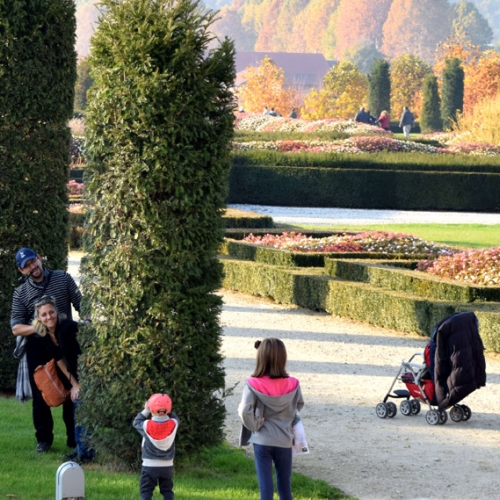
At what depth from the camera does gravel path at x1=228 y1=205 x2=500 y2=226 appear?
22.2 meters

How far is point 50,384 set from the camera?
5.93m

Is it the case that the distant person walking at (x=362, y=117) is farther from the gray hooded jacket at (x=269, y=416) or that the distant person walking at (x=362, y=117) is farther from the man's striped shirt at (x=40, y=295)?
the gray hooded jacket at (x=269, y=416)

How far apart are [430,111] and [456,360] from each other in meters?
46.6

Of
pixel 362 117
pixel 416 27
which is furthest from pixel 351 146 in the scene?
pixel 416 27

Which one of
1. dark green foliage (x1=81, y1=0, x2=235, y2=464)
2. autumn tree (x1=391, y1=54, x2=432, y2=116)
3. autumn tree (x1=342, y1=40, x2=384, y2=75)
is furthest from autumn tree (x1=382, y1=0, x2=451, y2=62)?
dark green foliage (x1=81, y1=0, x2=235, y2=464)

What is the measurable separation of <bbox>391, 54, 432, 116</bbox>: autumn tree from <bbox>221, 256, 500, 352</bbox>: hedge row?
54.7 meters

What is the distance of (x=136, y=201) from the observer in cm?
546

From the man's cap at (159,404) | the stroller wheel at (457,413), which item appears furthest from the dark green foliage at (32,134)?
the man's cap at (159,404)

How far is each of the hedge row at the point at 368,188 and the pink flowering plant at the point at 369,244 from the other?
1054 centimetres

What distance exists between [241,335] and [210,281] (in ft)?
15.9

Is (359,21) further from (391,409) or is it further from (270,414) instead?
(270,414)

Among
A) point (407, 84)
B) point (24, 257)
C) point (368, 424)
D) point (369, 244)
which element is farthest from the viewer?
point (407, 84)

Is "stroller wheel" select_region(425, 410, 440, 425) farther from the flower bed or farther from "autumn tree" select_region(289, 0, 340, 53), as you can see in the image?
"autumn tree" select_region(289, 0, 340, 53)

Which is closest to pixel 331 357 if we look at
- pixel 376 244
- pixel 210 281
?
pixel 210 281
